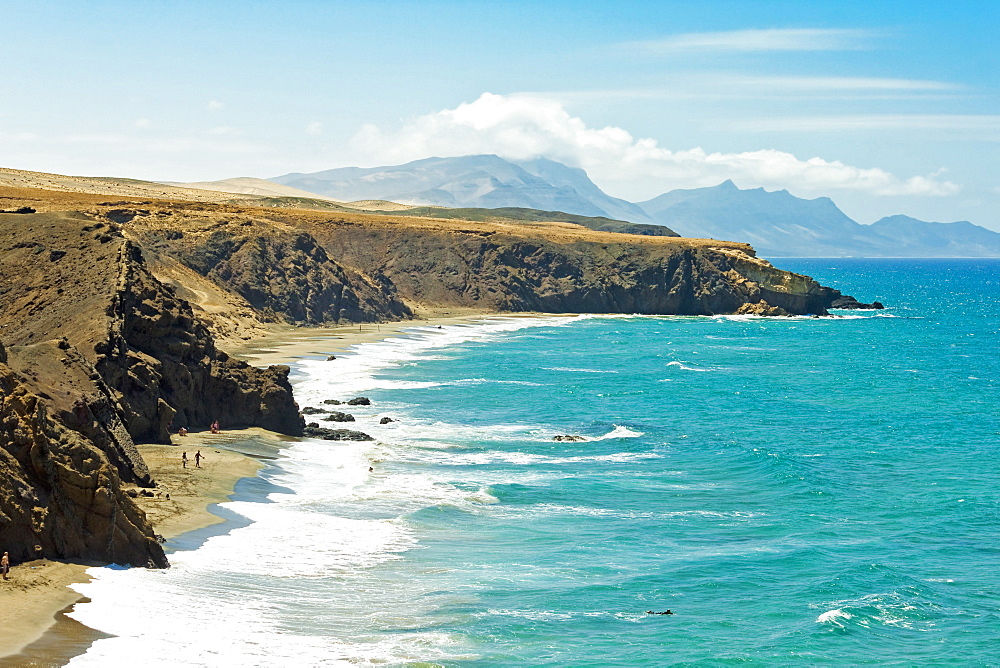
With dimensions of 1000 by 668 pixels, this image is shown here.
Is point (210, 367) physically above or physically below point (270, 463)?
above

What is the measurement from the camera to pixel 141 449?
127 feet

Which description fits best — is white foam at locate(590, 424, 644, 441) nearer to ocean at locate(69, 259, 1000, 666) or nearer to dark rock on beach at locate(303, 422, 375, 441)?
ocean at locate(69, 259, 1000, 666)

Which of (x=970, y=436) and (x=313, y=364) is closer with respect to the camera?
(x=970, y=436)

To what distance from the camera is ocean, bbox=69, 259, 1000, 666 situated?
24.7 meters

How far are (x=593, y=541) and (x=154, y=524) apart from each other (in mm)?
12616

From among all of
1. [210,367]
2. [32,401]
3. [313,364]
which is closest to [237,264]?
[313,364]

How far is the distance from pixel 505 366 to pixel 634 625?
182 feet

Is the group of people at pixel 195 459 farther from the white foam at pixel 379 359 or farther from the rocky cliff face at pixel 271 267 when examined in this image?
the rocky cliff face at pixel 271 267

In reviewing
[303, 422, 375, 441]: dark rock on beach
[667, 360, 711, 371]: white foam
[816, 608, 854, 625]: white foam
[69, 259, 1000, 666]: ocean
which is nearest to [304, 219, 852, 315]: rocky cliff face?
[667, 360, 711, 371]: white foam

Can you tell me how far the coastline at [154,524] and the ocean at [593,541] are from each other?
21.7 inches

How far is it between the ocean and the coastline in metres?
0.55

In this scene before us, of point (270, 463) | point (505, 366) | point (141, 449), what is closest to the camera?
point (141, 449)

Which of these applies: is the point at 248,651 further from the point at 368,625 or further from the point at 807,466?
the point at 807,466

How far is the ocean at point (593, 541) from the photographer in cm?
2470
